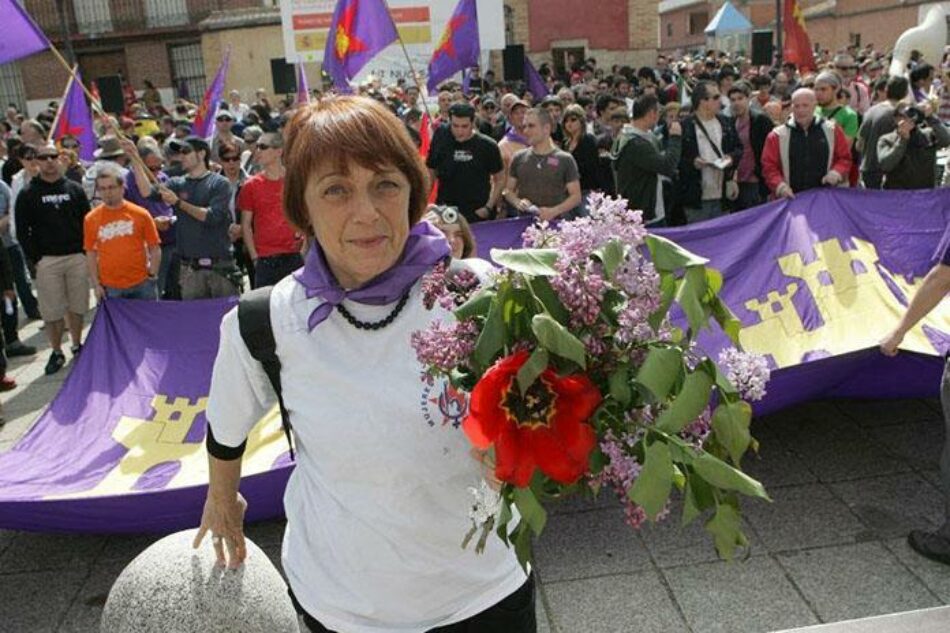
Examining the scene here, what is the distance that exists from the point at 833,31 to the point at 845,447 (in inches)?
1744

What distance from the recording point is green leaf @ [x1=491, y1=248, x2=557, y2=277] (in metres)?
1.40

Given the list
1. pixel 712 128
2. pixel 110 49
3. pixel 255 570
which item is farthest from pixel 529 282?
pixel 110 49

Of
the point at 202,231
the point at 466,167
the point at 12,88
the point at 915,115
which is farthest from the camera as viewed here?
the point at 12,88

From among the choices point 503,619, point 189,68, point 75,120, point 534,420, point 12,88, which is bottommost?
point 503,619

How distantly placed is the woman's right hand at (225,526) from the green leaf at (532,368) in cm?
100

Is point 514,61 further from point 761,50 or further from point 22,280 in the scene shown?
point 22,280

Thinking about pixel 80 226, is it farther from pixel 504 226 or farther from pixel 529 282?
pixel 529 282

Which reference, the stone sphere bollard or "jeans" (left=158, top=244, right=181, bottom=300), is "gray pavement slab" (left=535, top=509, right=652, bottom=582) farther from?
"jeans" (left=158, top=244, right=181, bottom=300)

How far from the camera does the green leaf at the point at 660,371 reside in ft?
4.44

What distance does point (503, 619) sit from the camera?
6.34 feet

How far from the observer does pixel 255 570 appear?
110 inches

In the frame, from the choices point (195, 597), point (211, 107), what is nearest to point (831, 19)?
point (211, 107)

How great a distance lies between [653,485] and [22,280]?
9242mm

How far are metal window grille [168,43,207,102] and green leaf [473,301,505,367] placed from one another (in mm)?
36687
